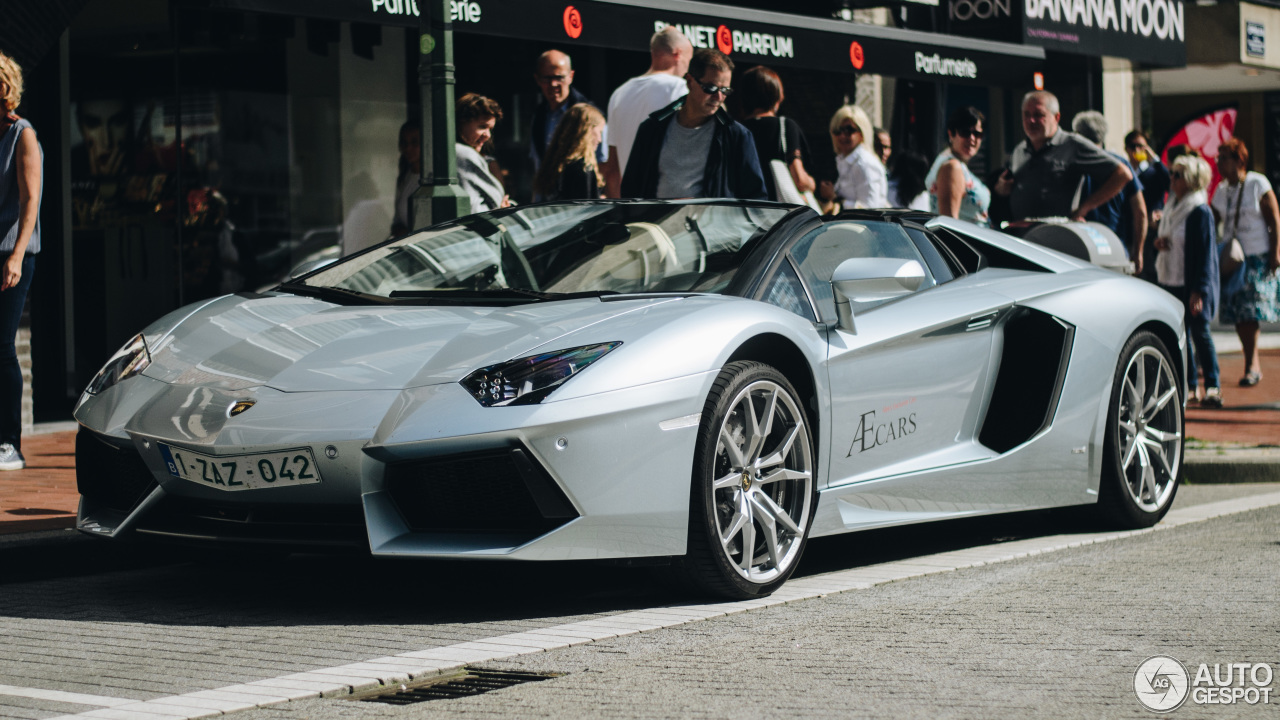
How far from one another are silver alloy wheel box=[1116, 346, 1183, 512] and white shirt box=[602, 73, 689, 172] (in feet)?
8.68

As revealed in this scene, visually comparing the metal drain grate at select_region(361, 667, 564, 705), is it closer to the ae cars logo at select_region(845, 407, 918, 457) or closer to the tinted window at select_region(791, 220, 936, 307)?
the ae cars logo at select_region(845, 407, 918, 457)

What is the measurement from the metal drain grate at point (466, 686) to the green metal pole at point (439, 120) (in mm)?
3611

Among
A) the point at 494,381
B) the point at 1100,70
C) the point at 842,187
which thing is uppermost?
the point at 1100,70

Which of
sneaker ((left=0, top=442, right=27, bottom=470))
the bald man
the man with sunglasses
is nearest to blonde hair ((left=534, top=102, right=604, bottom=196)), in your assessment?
the bald man

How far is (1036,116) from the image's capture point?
31.7 feet

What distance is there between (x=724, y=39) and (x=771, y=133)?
4.50 meters

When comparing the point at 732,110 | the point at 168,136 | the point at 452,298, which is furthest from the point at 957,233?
the point at 732,110

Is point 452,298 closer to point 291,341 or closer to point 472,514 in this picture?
point 291,341

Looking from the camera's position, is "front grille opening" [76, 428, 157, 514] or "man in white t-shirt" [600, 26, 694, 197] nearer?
"front grille opening" [76, 428, 157, 514]

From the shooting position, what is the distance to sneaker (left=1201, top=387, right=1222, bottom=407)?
1140 cm

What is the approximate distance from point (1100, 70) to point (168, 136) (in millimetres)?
11209

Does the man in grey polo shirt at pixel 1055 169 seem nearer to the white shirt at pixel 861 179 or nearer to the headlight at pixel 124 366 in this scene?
the white shirt at pixel 861 179

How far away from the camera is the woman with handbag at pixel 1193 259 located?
11.5 meters

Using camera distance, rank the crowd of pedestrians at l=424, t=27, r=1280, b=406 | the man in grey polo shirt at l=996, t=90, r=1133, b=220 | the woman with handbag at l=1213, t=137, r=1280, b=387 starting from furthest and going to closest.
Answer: the woman with handbag at l=1213, t=137, r=1280, b=387
the man in grey polo shirt at l=996, t=90, r=1133, b=220
the crowd of pedestrians at l=424, t=27, r=1280, b=406
